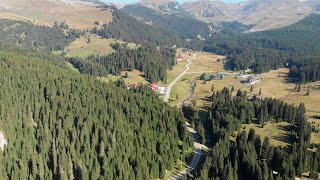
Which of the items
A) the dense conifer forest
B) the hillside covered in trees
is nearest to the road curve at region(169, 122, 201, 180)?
the hillside covered in trees

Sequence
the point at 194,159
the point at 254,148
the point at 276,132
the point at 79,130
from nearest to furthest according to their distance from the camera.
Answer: the point at 254,148
the point at 79,130
the point at 194,159
the point at 276,132

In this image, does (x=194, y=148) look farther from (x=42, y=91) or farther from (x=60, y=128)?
(x=42, y=91)

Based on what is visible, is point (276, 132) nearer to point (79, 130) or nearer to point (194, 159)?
point (194, 159)

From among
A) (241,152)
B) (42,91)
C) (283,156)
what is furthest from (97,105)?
(283,156)

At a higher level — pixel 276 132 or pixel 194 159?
pixel 276 132

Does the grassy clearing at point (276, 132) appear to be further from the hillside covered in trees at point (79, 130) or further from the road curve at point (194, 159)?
the hillside covered in trees at point (79, 130)

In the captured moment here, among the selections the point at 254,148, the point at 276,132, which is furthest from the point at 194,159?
the point at 276,132

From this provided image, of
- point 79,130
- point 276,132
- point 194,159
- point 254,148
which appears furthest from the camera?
point 276,132
